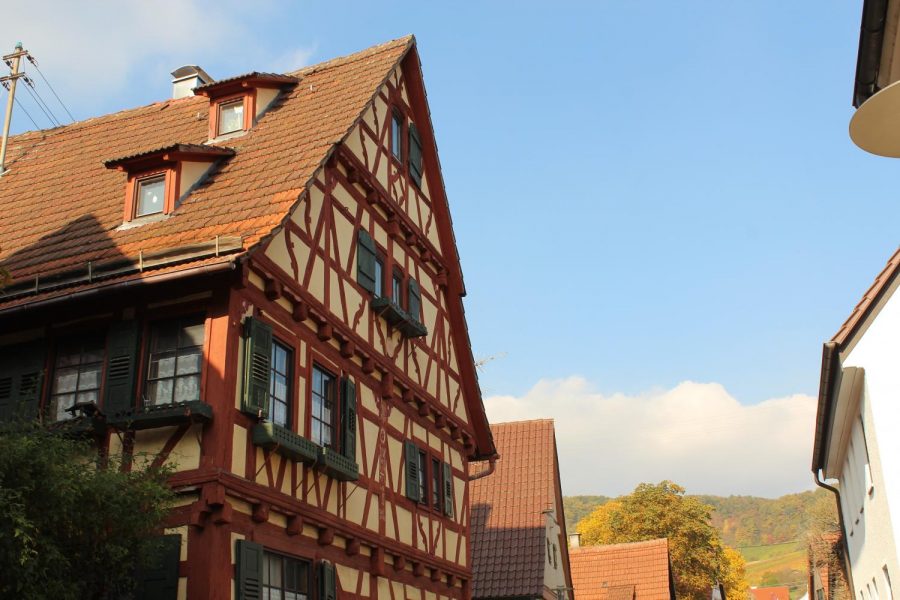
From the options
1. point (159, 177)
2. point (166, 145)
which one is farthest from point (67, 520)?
point (166, 145)

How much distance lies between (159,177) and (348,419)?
408cm

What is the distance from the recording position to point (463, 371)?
20.4 meters

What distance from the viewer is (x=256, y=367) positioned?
12.3 m

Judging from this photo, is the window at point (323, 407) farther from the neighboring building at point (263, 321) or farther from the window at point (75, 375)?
the window at point (75, 375)

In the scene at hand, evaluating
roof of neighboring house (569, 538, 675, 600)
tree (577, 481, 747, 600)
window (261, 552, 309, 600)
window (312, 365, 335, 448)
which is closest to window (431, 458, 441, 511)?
window (312, 365, 335, 448)

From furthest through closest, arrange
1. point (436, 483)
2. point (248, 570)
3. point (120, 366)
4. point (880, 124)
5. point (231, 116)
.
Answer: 1. point (436, 483)
2. point (231, 116)
3. point (120, 366)
4. point (248, 570)
5. point (880, 124)

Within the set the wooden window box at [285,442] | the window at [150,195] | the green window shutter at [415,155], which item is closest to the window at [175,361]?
the wooden window box at [285,442]

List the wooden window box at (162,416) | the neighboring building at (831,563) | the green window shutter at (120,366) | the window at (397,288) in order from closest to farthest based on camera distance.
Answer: the wooden window box at (162,416) → the green window shutter at (120,366) → the window at (397,288) → the neighboring building at (831,563)

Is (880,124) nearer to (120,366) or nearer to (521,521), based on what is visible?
(120,366)

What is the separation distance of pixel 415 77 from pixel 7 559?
12.5m

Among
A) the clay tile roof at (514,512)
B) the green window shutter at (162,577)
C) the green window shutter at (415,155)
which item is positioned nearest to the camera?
the green window shutter at (162,577)

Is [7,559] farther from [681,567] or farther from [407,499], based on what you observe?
[681,567]

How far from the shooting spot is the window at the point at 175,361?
12.1 metres

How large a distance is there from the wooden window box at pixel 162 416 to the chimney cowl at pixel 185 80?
34.1 ft
